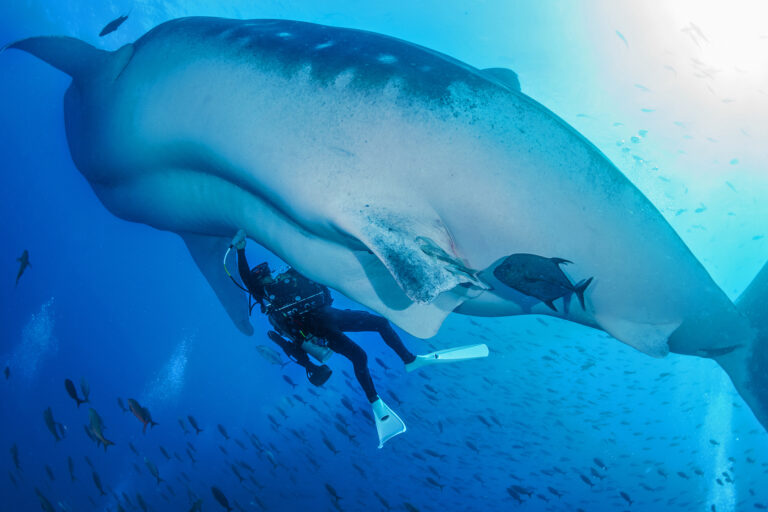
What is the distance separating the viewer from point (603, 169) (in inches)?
86.9

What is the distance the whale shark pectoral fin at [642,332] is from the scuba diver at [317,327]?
304cm

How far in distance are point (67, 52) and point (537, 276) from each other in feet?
16.7

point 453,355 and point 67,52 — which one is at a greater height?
point 67,52

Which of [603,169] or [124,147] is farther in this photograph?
[124,147]

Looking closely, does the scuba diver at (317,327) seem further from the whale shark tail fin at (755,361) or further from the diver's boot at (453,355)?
the whale shark tail fin at (755,361)

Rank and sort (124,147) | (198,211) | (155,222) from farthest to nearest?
(155,222) → (198,211) → (124,147)

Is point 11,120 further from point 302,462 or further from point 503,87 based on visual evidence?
point 302,462

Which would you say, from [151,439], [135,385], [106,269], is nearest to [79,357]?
[106,269]

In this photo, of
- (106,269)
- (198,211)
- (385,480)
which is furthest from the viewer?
(106,269)

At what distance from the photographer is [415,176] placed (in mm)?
2205

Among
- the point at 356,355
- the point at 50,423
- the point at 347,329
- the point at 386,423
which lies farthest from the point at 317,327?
the point at 50,423

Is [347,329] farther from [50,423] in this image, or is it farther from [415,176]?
[50,423]

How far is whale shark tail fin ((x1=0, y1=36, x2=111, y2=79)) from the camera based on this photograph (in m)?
3.82

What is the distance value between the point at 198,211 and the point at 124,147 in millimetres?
781
